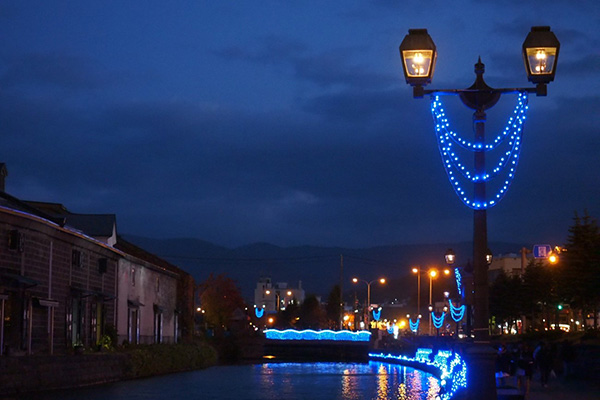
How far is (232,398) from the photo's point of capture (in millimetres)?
31188

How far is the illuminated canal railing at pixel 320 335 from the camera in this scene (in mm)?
93500

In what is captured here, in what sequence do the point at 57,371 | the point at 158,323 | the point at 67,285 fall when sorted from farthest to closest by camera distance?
the point at 158,323
the point at 67,285
the point at 57,371

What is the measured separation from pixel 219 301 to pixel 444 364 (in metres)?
63.0

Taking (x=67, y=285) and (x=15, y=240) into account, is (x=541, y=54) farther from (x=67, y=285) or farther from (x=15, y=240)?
(x=67, y=285)

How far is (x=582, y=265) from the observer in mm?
48406

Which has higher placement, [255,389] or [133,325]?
[133,325]

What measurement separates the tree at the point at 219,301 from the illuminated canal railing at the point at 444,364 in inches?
817

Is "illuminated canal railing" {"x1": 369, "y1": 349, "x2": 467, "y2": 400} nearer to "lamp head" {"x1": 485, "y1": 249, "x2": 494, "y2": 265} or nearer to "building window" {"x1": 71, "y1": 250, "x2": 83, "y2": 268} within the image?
"lamp head" {"x1": 485, "y1": 249, "x2": 494, "y2": 265}

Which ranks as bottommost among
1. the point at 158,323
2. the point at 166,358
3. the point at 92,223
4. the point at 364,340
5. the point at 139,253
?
the point at 364,340

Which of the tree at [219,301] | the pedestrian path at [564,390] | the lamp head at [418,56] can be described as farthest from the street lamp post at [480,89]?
the tree at [219,301]

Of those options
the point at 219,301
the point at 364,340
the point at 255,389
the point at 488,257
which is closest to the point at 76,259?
the point at 255,389

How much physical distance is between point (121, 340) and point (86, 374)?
1617 centimetres

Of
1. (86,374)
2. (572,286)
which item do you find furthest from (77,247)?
(572,286)

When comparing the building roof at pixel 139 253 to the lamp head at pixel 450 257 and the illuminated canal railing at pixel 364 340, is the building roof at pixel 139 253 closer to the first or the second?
the illuminated canal railing at pixel 364 340
